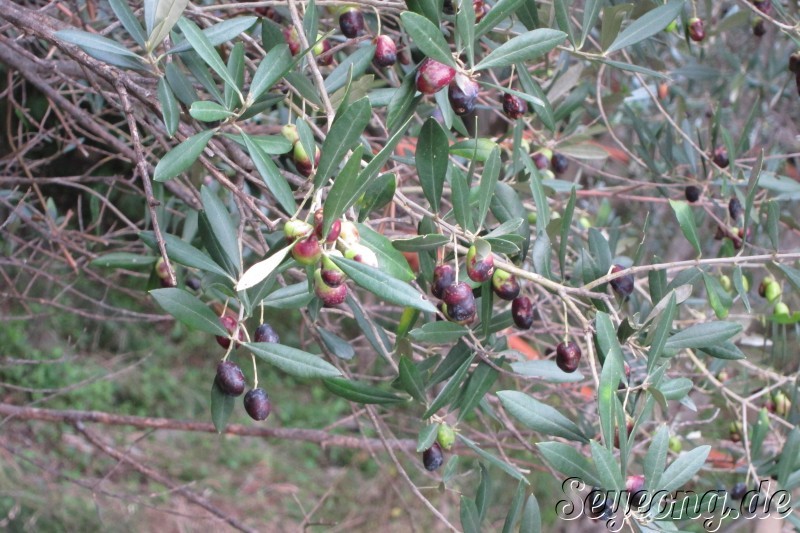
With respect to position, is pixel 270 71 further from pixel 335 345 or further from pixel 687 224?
pixel 687 224

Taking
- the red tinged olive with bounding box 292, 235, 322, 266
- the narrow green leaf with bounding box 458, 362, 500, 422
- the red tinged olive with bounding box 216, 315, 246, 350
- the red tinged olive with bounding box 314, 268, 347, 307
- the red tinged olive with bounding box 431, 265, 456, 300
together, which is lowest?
the narrow green leaf with bounding box 458, 362, 500, 422

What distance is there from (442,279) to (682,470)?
15.1 inches

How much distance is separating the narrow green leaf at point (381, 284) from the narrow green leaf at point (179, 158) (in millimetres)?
240

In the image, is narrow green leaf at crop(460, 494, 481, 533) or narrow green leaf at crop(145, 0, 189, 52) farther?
narrow green leaf at crop(460, 494, 481, 533)

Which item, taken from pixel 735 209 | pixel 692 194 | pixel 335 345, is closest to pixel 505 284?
pixel 335 345

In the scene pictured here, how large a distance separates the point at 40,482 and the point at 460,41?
9.54 ft

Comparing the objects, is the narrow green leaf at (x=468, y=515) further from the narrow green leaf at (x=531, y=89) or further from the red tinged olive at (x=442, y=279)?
the narrow green leaf at (x=531, y=89)

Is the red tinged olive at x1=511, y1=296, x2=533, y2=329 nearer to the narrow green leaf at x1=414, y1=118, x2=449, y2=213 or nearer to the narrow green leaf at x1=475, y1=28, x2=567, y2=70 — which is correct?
the narrow green leaf at x1=414, y1=118, x2=449, y2=213

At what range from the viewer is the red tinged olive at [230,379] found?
974 millimetres

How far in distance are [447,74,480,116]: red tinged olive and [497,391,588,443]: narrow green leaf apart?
353 mm

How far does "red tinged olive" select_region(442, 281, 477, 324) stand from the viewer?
95 cm

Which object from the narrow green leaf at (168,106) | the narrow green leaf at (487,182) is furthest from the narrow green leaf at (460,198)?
the narrow green leaf at (168,106)

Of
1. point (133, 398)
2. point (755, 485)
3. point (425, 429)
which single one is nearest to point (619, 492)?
point (425, 429)

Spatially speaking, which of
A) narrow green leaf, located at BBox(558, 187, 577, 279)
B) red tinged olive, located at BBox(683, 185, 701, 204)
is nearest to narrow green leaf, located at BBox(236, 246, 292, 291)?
narrow green leaf, located at BBox(558, 187, 577, 279)
